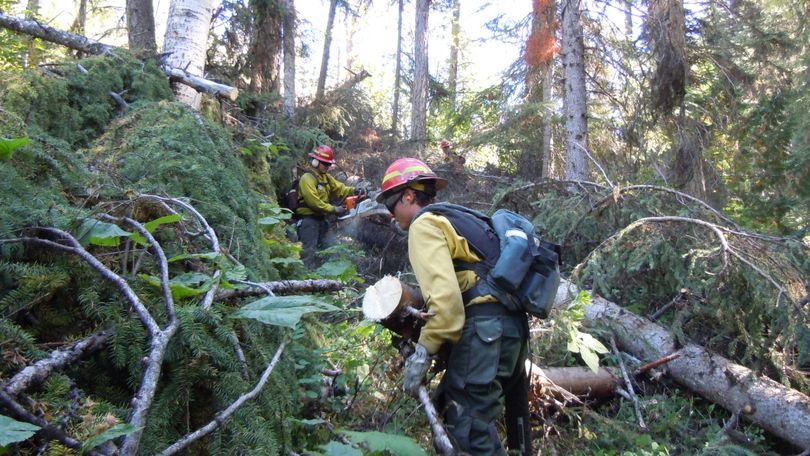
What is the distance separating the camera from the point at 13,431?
1108 millimetres

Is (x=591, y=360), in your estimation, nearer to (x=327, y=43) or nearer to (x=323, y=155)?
(x=323, y=155)

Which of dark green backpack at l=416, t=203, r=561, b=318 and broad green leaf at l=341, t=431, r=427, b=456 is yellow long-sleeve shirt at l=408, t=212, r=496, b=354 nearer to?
dark green backpack at l=416, t=203, r=561, b=318

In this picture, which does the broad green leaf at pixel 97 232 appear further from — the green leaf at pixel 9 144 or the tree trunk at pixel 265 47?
the tree trunk at pixel 265 47

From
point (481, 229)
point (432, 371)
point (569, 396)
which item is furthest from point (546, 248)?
point (569, 396)

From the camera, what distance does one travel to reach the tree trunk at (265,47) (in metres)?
10.0

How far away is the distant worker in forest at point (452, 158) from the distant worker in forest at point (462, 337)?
7601 millimetres

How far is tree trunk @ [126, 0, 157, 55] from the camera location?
8.05m

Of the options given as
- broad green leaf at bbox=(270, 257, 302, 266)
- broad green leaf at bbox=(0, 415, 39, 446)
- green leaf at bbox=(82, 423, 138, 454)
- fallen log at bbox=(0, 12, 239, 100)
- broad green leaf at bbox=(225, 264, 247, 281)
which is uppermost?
fallen log at bbox=(0, 12, 239, 100)

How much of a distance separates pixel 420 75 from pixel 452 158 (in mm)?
4450

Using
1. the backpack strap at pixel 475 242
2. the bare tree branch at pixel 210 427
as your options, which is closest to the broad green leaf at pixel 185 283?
the bare tree branch at pixel 210 427

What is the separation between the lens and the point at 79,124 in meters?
4.37

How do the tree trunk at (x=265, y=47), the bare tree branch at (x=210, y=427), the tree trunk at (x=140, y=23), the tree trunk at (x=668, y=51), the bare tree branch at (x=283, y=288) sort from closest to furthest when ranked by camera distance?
the bare tree branch at (x=210, y=427) → the bare tree branch at (x=283, y=288) → the tree trunk at (x=668, y=51) → the tree trunk at (x=140, y=23) → the tree trunk at (x=265, y=47)

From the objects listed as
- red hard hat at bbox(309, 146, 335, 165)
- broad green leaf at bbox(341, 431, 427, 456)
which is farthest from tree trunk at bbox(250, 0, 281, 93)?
broad green leaf at bbox(341, 431, 427, 456)

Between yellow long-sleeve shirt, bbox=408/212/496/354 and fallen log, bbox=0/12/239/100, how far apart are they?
416cm
